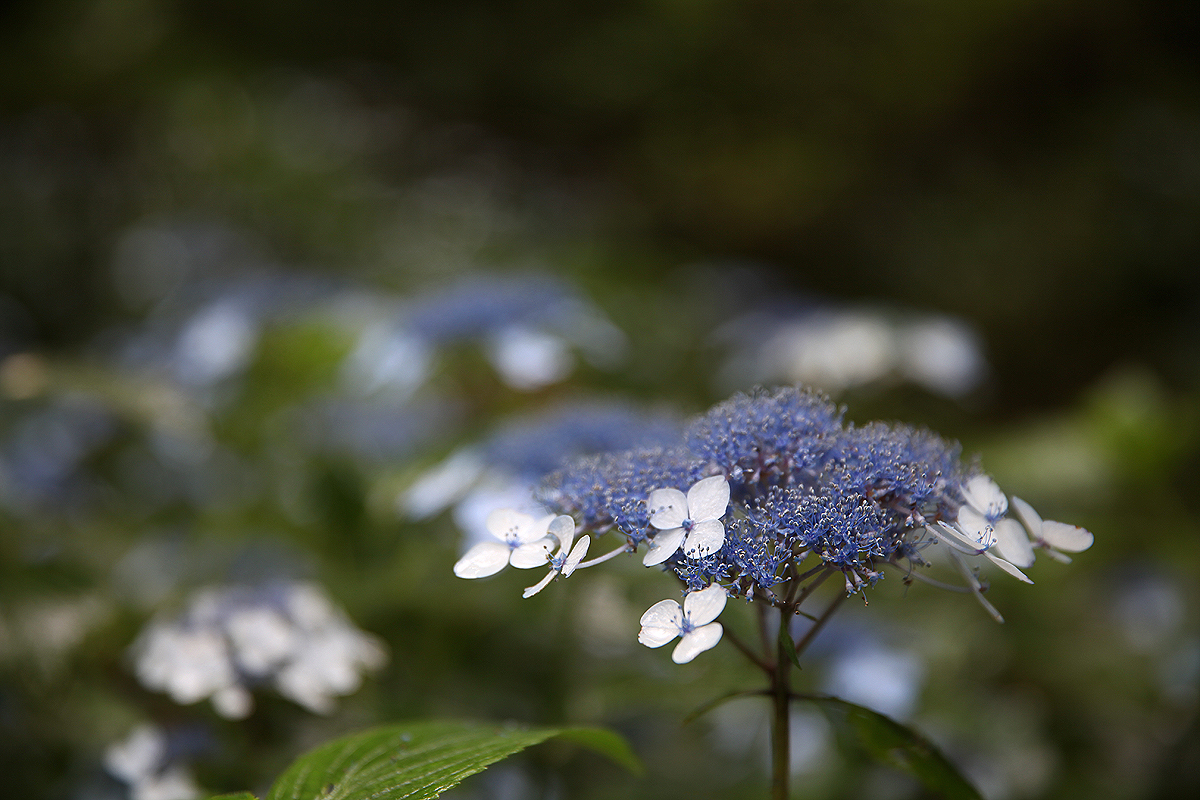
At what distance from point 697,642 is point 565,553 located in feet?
0.43

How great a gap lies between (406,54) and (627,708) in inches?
221

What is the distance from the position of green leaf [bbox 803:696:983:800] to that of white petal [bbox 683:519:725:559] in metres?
0.20

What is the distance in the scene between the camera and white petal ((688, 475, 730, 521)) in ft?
2.18

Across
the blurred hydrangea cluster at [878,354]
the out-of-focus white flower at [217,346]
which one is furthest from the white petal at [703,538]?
the out-of-focus white flower at [217,346]

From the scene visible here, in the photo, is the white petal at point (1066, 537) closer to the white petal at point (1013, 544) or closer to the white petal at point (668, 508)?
the white petal at point (1013, 544)

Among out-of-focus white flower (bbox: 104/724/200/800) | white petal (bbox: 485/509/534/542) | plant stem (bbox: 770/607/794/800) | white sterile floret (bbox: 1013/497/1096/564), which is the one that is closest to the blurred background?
out-of-focus white flower (bbox: 104/724/200/800)

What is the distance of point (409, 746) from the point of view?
780 millimetres

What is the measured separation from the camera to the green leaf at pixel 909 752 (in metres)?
0.75

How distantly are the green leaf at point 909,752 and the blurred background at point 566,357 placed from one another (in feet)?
0.82

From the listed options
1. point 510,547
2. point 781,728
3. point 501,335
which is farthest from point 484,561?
point 501,335

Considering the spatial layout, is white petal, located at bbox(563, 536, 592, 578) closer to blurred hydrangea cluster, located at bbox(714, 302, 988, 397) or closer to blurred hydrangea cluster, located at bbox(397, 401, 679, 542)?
blurred hydrangea cluster, located at bbox(397, 401, 679, 542)

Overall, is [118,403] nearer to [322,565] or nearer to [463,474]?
[322,565]

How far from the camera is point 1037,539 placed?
73cm

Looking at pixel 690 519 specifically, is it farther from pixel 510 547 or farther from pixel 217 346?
pixel 217 346
